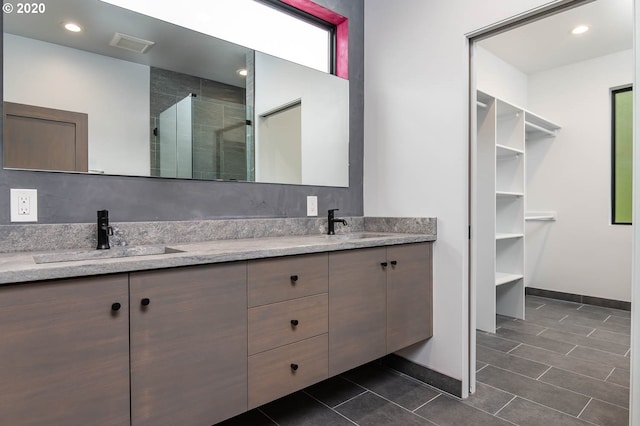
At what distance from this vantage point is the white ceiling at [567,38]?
9.50 ft

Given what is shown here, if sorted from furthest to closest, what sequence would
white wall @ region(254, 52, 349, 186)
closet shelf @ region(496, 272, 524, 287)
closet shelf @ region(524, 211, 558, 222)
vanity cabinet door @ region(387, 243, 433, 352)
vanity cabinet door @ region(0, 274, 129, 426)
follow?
closet shelf @ region(524, 211, 558, 222) → closet shelf @ region(496, 272, 524, 287) → white wall @ region(254, 52, 349, 186) → vanity cabinet door @ region(387, 243, 433, 352) → vanity cabinet door @ region(0, 274, 129, 426)

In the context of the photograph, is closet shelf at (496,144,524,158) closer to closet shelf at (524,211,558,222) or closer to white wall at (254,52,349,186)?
closet shelf at (524,211,558,222)

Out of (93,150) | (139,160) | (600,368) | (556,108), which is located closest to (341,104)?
(139,160)

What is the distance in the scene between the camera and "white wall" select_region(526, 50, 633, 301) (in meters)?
3.68

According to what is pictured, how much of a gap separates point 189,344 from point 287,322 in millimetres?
401

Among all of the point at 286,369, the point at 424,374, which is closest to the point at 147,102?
the point at 286,369

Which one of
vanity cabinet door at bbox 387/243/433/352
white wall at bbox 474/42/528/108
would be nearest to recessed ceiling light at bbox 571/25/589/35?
white wall at bbox 474/42/528/108

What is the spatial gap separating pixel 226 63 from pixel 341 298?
1341 mm

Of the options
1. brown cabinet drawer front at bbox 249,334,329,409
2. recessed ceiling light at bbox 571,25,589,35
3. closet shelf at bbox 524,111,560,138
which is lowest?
brown cabinet drawer front at bbox 249,334,329,409

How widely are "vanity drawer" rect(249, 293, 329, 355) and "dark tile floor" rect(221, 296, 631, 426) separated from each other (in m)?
0.51

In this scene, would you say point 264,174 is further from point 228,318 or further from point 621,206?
point 621,206

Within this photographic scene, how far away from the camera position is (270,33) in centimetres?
218

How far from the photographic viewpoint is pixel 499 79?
12.6ft

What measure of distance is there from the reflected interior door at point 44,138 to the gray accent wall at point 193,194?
0.04 metres
